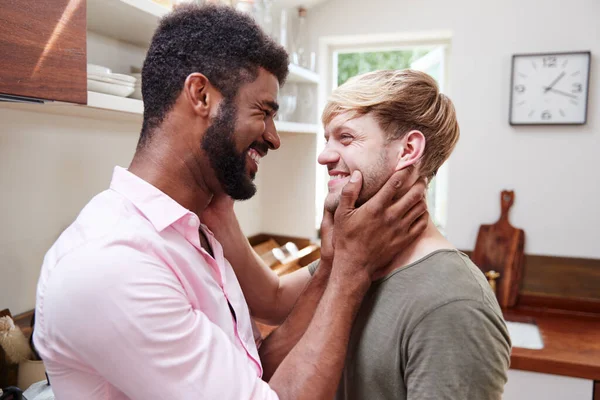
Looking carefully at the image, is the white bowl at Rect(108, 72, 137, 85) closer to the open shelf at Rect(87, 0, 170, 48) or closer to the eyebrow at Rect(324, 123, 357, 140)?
the open shelf at Rect(87, 0, 170, 48)

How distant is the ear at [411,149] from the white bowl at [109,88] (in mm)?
787

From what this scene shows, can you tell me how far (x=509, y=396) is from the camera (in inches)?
83.4

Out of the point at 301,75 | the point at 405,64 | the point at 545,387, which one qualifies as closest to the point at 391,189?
the point at 545,387

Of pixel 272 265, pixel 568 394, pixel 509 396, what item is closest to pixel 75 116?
pixel 272 265

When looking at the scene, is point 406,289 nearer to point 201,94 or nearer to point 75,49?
point 201,94

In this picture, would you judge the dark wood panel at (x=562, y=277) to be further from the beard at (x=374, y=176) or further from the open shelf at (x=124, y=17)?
the open shelf at (x=124, y=17)

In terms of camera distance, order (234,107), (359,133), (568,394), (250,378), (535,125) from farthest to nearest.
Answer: (535,125), (568,394), (359,133), (234,107), (250,378)

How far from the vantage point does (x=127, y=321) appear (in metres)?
0.77

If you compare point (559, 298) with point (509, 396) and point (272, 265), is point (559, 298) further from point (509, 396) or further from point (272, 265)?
point (272, 265)

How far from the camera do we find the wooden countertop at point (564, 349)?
1991 mm

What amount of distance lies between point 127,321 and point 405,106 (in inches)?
28.2

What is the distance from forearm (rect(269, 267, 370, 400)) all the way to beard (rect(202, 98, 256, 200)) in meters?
0.30

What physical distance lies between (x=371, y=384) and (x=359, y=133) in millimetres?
537

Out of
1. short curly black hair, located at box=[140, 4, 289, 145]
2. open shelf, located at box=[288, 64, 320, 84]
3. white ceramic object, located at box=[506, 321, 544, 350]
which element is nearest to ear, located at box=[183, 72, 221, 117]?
short curly black hair, located at box=[140, 4, 289, 145]
